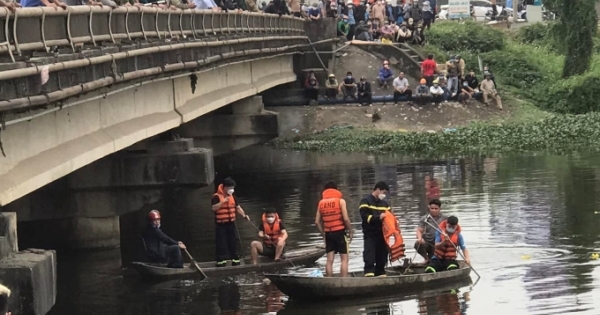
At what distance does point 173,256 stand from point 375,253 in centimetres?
397

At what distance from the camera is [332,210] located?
19828mm

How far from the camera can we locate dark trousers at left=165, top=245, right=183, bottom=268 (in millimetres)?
22223

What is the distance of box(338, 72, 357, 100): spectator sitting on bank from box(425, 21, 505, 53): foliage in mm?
10523

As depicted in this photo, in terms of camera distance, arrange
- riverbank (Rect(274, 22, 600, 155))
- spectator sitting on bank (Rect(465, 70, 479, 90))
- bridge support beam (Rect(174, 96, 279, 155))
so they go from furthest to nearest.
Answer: spectator sitting on bank (Rect(465, 70, 479, 90))
riverbank (Rect(274, 22, 600, 155))
bridge support beam (Rect(174, 96, 279, 155))

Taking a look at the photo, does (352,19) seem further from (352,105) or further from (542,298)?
(542,298)

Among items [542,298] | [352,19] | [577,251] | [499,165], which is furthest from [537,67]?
[542,298]

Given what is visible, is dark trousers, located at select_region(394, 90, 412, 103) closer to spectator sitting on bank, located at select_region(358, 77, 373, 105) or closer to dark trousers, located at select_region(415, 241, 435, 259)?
spectator sitting on bank, located at select_region(358, 77, 373, 105)

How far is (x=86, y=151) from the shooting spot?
19438mm

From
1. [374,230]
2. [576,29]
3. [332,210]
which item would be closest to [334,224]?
[332,210]

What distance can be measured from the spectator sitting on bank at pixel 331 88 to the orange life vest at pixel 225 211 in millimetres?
26538

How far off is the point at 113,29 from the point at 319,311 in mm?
5743

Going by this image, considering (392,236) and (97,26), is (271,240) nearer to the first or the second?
(392,236)

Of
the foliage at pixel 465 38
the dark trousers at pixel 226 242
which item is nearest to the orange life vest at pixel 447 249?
the dark trousers at pixel 226 242

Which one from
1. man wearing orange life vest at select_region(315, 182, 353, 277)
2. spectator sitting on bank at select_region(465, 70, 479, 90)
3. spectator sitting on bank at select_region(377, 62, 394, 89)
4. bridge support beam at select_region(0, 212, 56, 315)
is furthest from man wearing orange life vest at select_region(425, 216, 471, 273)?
spectator sitting on bank at select_region(377, 62, 394, 89)
